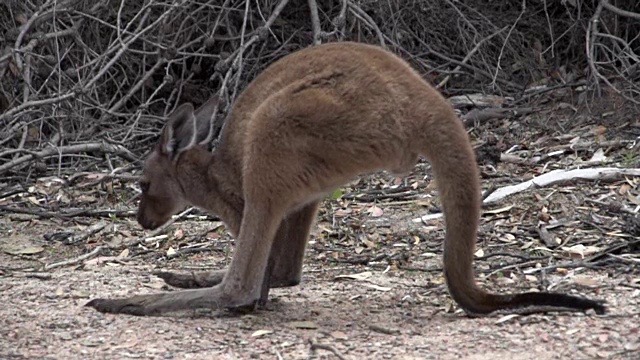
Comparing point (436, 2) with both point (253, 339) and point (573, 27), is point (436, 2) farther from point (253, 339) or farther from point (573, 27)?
point (253, 339)

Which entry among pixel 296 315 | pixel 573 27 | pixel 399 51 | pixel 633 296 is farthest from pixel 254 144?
pixel 573 27

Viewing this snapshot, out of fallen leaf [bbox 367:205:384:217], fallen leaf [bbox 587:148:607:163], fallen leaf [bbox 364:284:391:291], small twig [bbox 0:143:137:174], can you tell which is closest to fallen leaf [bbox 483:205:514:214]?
fallen leaf [bbox 367:205:384:217]

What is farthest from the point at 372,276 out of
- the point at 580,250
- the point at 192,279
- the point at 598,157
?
the point at 598,157

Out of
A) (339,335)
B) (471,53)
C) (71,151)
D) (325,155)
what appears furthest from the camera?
(471,53)

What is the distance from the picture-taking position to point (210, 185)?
4.79 metres

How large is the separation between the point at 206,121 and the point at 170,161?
0.27 meters

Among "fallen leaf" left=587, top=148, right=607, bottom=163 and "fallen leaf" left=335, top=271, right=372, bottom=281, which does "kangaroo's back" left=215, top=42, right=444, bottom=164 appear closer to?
"fallen leaf" left=335, top=271, right=372, bottom=281

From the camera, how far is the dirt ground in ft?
12.7

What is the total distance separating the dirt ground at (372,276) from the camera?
12.7ft

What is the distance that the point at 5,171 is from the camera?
7066mm

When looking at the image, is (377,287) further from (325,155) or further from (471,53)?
(471,53)

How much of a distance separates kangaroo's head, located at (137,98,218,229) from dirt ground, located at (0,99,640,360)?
36 centimetres

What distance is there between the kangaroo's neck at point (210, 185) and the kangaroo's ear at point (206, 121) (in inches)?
2.0

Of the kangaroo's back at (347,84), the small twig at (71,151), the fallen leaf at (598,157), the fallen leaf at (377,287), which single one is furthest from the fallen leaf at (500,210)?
the small twig at (71,151)
